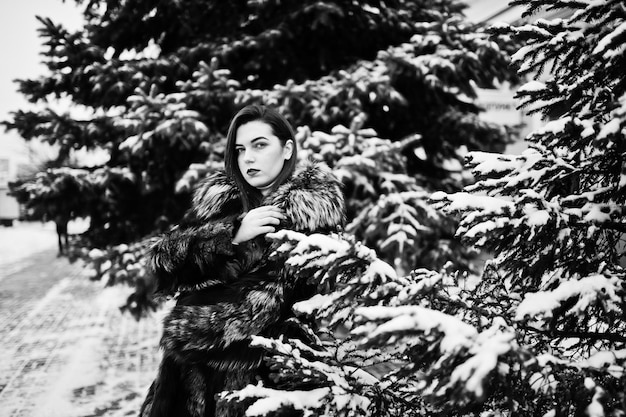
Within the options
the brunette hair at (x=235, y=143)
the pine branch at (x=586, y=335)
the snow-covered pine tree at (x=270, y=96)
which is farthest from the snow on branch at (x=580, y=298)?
the snow-covered pine tree at (x=270, y=96)

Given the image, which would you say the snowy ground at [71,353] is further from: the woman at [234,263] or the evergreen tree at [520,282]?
the evergreen tree at [520,282]

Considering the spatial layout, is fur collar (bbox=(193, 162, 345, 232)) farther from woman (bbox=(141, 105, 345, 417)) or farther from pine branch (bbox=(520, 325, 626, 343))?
pine branch (bbox=(520, 325, 626, 343))

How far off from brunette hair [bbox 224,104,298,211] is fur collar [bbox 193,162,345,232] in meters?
0.04

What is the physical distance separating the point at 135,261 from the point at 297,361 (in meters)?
3.35

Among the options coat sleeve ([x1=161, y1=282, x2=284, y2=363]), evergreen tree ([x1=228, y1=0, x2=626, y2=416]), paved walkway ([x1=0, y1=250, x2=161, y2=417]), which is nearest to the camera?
evergreen tree ([x1=228, y1=0, x2=626, y2=416])

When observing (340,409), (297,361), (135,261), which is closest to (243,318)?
(297,361)

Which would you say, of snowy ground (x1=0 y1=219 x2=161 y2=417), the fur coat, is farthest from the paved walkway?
the fur coat

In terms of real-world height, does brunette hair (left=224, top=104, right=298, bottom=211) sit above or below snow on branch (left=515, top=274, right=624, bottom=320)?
above

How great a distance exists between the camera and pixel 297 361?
134 centimetres

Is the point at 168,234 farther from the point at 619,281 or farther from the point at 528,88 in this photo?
the point at 619,281

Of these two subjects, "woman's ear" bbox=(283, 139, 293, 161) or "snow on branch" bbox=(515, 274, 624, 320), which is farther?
"woman's ear" bbox=(283, 139, 293, 161)

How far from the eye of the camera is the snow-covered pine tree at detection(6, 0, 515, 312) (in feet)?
13.5

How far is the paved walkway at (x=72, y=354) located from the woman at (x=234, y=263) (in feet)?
8.27

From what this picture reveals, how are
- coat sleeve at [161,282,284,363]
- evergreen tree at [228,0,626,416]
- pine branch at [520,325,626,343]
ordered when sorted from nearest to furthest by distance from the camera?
evergreen tree at [228,0,626,416]
pine branch at [520,325,626,343]
coat sleeve at [161,282,284,363]
